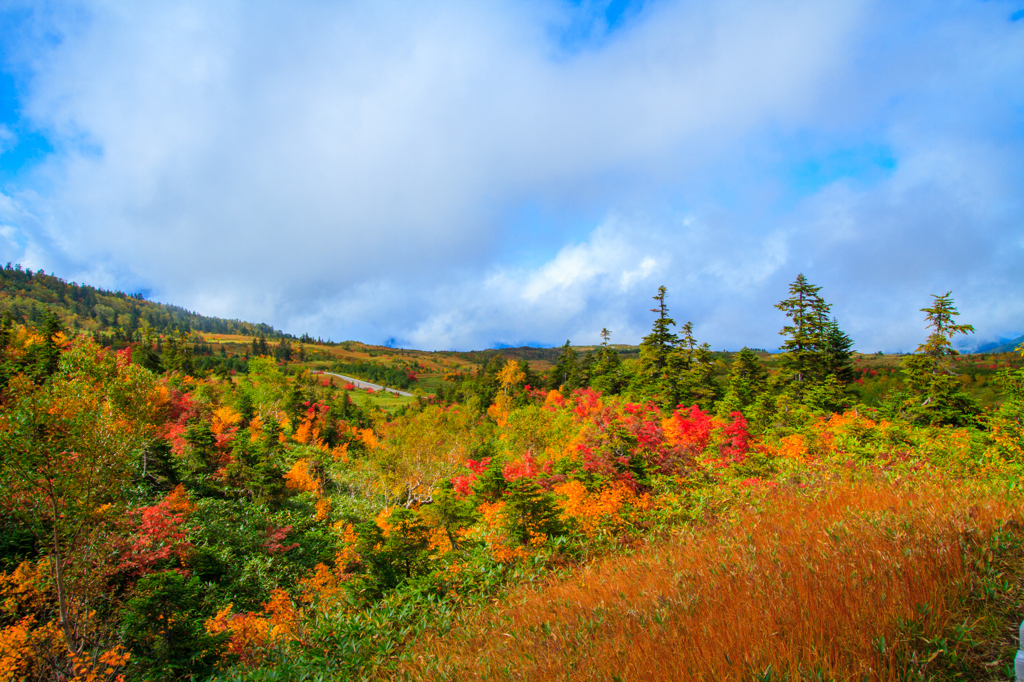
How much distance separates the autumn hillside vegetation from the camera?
2912 millimetres

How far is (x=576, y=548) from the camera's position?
7.40m

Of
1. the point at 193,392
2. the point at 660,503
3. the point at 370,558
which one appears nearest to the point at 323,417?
the point at 193,392

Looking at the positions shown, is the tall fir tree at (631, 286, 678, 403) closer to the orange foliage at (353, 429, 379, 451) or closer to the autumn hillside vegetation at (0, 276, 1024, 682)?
the autumn hillside vegetation at (0, 276, 1024, 682)

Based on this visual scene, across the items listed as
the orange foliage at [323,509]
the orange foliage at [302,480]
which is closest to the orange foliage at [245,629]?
the orange foliage at [323,509]

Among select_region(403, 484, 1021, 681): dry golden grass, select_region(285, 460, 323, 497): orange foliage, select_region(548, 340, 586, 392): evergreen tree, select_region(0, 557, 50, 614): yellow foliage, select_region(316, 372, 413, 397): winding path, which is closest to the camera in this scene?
select_region(403, 484, 1021, 681): dry golden grass

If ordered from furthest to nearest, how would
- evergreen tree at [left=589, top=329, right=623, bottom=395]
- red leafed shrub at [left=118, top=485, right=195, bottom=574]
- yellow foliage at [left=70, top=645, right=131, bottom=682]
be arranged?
evergreen tree at [left=589, top=329, right=623, bottom=395] → red leafed shrub at [left=118, top=485, right=195, bottom=574] → yellow foliage at [left=70, top=645, right=131, bottom=682]

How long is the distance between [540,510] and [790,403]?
1960cm

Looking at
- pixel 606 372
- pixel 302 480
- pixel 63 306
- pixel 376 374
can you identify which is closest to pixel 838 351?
pixel 606 372

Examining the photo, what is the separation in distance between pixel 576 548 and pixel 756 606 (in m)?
4.78

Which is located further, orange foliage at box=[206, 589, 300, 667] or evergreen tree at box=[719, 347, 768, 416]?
evergreen tree at box=[719, 347, 768, 416]

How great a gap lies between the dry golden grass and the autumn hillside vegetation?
0.03 m

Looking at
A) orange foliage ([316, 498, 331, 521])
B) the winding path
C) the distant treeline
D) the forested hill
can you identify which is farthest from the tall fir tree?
the forested hill

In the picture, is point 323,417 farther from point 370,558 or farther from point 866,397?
point 866,397

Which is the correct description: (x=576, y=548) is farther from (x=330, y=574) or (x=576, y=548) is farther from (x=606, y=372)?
(x=606, y=372)
